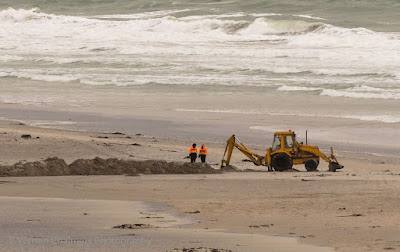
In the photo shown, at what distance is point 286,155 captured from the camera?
17.0 meters

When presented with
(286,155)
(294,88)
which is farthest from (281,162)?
(294,88)

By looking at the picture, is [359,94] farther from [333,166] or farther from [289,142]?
[333,166]

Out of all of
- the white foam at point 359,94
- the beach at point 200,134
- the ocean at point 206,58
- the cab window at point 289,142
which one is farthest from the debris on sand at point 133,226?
the white foam at point 359,94

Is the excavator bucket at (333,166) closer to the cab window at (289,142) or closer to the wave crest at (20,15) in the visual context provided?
the cab window at (289,142)

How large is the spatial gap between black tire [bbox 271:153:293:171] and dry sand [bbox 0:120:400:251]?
27.2 inches

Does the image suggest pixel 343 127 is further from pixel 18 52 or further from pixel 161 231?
pixel 18 52

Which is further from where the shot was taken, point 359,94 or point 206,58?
point 206,58

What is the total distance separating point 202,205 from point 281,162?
5252mm

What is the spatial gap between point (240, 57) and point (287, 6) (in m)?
26.1

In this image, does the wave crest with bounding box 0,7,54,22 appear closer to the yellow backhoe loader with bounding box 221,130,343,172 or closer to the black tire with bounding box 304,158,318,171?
the yellow backhoe loader with bounding box 221,130,343,172

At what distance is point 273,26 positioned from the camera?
212 ft

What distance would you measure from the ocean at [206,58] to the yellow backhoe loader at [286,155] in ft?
21.2

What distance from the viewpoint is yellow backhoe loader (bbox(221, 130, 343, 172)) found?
16969mm

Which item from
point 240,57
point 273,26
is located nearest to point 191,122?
point 240,57
